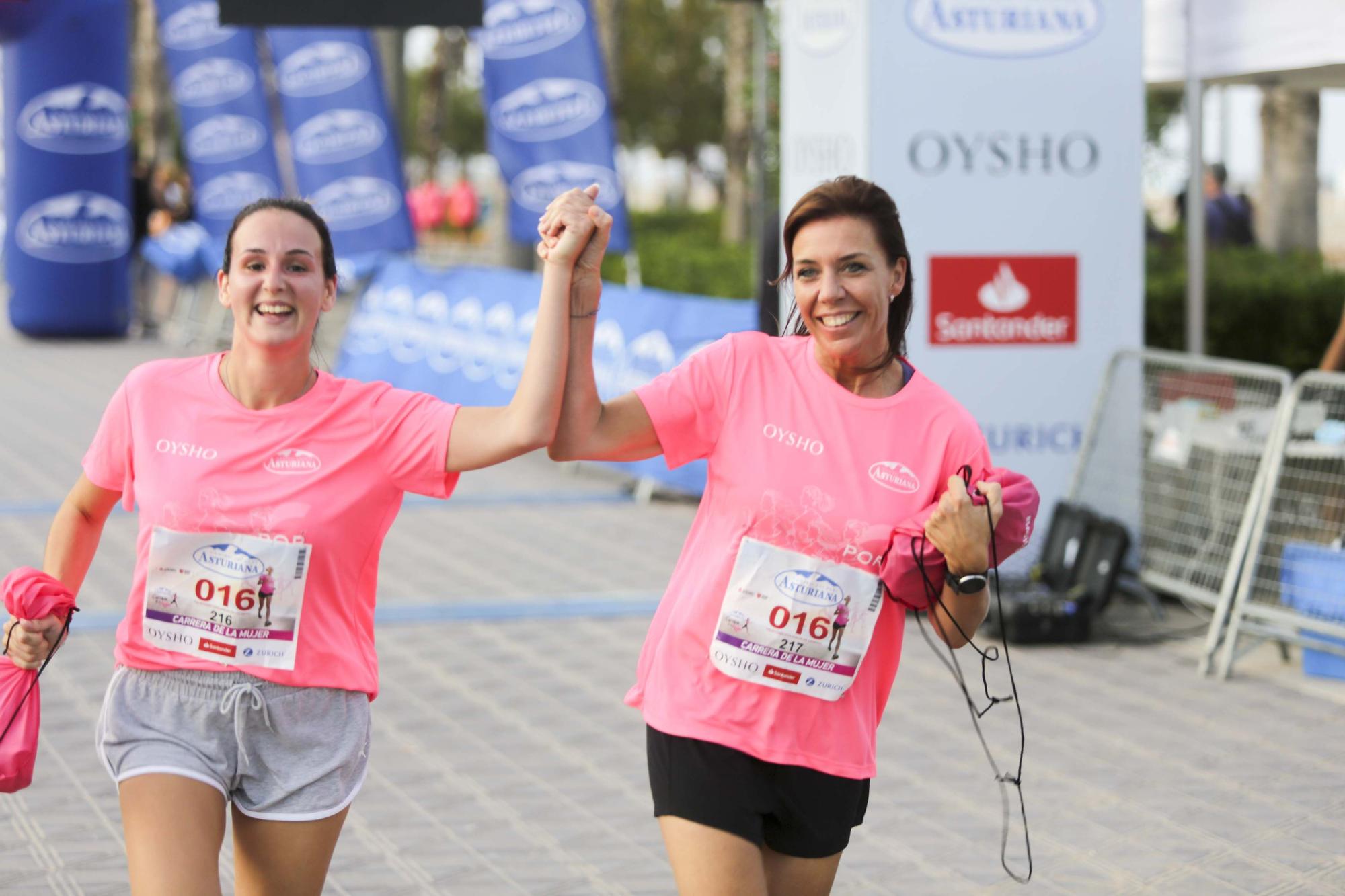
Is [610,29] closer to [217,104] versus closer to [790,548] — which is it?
[217,104]

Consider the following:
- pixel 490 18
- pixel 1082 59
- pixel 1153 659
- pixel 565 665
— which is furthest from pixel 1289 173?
pixel 565 665

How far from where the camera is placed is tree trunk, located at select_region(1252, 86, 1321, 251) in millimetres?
17031

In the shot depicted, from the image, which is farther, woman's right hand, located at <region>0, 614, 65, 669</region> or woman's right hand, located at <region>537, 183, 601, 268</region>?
woman's right hand, located at <region>0, 614, 65, 669</region>

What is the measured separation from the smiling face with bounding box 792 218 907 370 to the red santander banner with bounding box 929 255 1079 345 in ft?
15.4

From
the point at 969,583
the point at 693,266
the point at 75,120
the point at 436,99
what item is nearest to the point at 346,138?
the point at 75,120

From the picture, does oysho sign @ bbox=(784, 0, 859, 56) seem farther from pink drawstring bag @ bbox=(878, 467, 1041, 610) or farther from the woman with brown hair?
pink drawstring bag @ bbox=(878, 467, 1041, 610)

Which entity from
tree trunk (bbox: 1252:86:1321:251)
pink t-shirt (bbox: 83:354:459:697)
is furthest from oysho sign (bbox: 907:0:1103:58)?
tree trunk (bbox: 1252:86:1321:251)

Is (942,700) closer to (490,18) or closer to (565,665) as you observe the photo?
(565,665)

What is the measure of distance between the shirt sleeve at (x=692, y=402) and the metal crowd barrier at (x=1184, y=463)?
4.29 m

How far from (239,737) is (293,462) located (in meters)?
0.51

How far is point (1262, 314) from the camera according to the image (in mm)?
12625

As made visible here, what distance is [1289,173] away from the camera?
682 inches

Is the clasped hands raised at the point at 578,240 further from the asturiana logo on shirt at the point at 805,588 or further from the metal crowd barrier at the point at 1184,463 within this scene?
the metal crowd barrier at the point at 1184,463

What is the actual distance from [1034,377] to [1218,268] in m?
7.24
